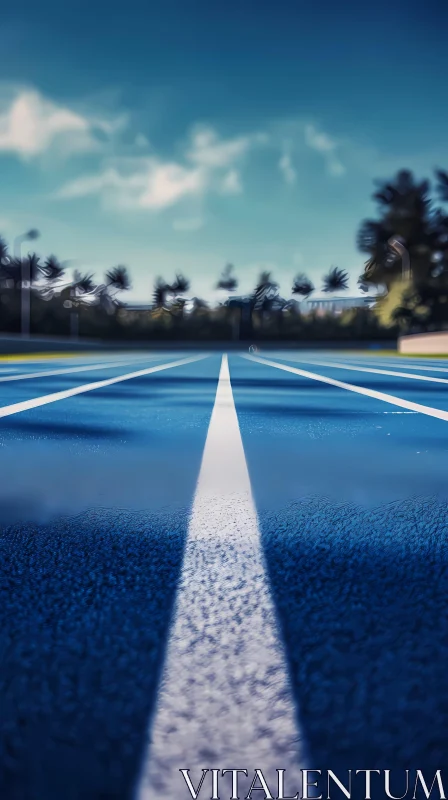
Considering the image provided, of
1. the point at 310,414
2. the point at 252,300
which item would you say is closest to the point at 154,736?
the point at 310,414

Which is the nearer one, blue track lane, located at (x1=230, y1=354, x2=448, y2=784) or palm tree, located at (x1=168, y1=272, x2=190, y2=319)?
blue track lane, located at (x1=230, y1=354, x2=448, y2=784)

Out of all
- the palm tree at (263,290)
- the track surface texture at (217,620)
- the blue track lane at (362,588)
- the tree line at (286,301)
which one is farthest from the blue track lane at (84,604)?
the palm tree at (263,290)

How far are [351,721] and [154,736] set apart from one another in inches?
15.9

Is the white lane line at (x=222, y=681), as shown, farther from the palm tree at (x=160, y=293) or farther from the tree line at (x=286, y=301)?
the palm tree at (x=160, y=293)

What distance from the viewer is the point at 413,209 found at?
3501 inches

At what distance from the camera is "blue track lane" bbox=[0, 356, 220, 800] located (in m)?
1.65

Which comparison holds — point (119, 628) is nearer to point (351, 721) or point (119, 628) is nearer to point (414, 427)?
point (351, 721)

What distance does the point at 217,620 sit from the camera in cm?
246

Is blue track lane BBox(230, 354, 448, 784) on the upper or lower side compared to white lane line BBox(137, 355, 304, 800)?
upper

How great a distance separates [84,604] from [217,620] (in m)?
0.41

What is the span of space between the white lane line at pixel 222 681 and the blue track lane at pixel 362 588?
0.05 metres

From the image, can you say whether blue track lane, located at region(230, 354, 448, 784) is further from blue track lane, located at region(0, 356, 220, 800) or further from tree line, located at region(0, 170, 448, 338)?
tree line, located at region(0, 170, 448, 338)

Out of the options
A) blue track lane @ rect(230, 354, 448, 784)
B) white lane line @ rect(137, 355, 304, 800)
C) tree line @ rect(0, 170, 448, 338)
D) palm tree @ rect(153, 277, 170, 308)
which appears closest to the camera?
white lane line @ rect(137, 355, 304, 800)

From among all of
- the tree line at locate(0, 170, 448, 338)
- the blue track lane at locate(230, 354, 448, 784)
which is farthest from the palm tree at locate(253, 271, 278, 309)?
the blue track lane at locate(230, 354, 448, 784)
